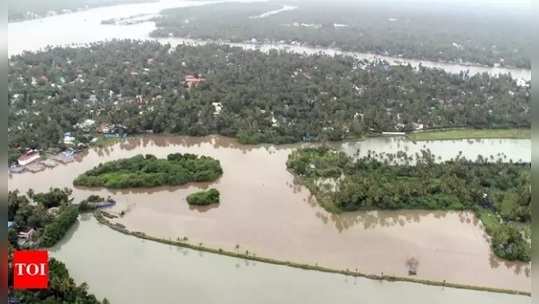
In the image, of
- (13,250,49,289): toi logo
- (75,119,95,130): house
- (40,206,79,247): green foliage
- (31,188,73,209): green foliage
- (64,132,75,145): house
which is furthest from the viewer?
(75,119,95,130): house

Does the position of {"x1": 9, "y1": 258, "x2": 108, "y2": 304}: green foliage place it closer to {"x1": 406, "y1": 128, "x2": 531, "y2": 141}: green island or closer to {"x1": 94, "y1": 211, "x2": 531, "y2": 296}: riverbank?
{"x1": 94, "y1": 211, "x2": 531, "y2": 296}: riverbank

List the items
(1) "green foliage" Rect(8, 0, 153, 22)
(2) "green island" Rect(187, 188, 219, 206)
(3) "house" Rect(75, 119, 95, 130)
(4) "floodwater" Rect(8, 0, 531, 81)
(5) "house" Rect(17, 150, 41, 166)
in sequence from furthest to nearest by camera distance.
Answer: (1) "green foliage" Rect(8, 0, 153, 22) → (4) "floodwater" Rect(8, 0, 531, 81) → (3) "house" Rect(75, 119, 95, 130) → (5) "house" Rect(17, 150, 41, 166) → (2) "green island" Rect(187, 188, 219, 206)

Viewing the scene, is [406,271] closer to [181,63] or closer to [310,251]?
[310,251]

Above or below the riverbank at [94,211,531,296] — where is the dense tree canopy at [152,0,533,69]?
above

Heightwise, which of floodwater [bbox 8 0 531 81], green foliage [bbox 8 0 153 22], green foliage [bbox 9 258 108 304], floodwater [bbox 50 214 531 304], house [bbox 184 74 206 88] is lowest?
floodwater [bbox 50 214 531 304]

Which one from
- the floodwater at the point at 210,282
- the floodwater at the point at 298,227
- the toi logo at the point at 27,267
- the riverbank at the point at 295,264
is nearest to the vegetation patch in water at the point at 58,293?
the floodwater at the point at 210,282

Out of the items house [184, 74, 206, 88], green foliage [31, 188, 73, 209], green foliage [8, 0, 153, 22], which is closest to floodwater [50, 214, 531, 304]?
green foliage [31, 188, 73, 209]

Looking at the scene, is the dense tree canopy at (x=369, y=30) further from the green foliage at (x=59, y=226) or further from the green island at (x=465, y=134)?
the green foliage at (x=59, y=226)
